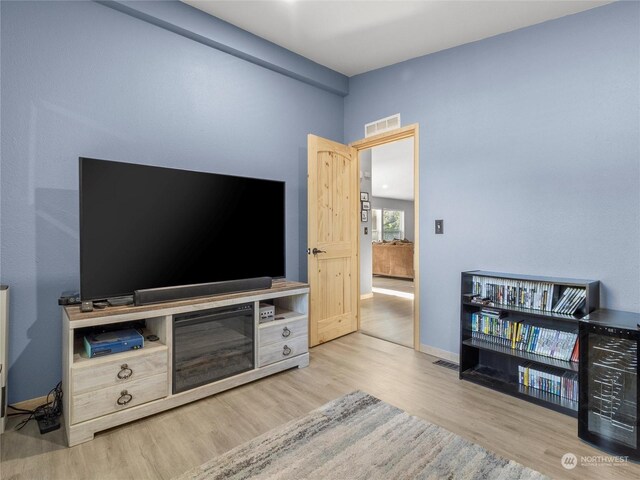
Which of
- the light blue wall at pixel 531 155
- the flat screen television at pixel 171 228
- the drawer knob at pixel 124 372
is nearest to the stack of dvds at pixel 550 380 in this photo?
the light blue wall at pixel 531 155

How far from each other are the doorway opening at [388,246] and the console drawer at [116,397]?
2.34 m

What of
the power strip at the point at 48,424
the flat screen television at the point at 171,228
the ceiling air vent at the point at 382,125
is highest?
the ceiling air vent at the point at 382,125

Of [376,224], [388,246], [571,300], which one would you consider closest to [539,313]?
[571,300]

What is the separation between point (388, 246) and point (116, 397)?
7.33m

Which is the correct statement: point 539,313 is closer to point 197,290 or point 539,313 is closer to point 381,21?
point 197,290

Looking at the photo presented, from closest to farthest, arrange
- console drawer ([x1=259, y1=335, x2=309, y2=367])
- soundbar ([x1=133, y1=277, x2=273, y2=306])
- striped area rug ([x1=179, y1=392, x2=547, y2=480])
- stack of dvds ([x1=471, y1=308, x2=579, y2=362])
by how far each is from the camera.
A: striped area rug ([x1=179, y1=392, x2=547, y2=480]) < soundbar ([x1=133, y1=277, x2=273, y2=306]) < stack of dvds ([x1=471, y1=308, x2=579, y2=362]) < console drawer ([x1=259, y1=335, x2=309, y2=367])

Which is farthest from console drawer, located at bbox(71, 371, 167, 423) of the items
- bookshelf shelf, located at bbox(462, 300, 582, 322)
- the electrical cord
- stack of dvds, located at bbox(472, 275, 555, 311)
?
stack of dvds, located at bbox(472, 275, 555, 311)

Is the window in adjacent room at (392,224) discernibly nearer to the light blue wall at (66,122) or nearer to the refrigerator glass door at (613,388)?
the light blue wall at (66,122)

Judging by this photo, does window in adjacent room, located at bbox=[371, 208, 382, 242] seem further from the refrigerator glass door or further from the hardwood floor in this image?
the refrigerator glass door

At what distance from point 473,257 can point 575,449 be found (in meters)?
1.52

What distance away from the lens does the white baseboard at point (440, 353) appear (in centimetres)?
312

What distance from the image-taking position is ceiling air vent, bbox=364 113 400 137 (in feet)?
11.7

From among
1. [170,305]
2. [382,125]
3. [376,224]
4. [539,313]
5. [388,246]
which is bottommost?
[539,313]

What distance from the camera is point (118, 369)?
77.7 inches
